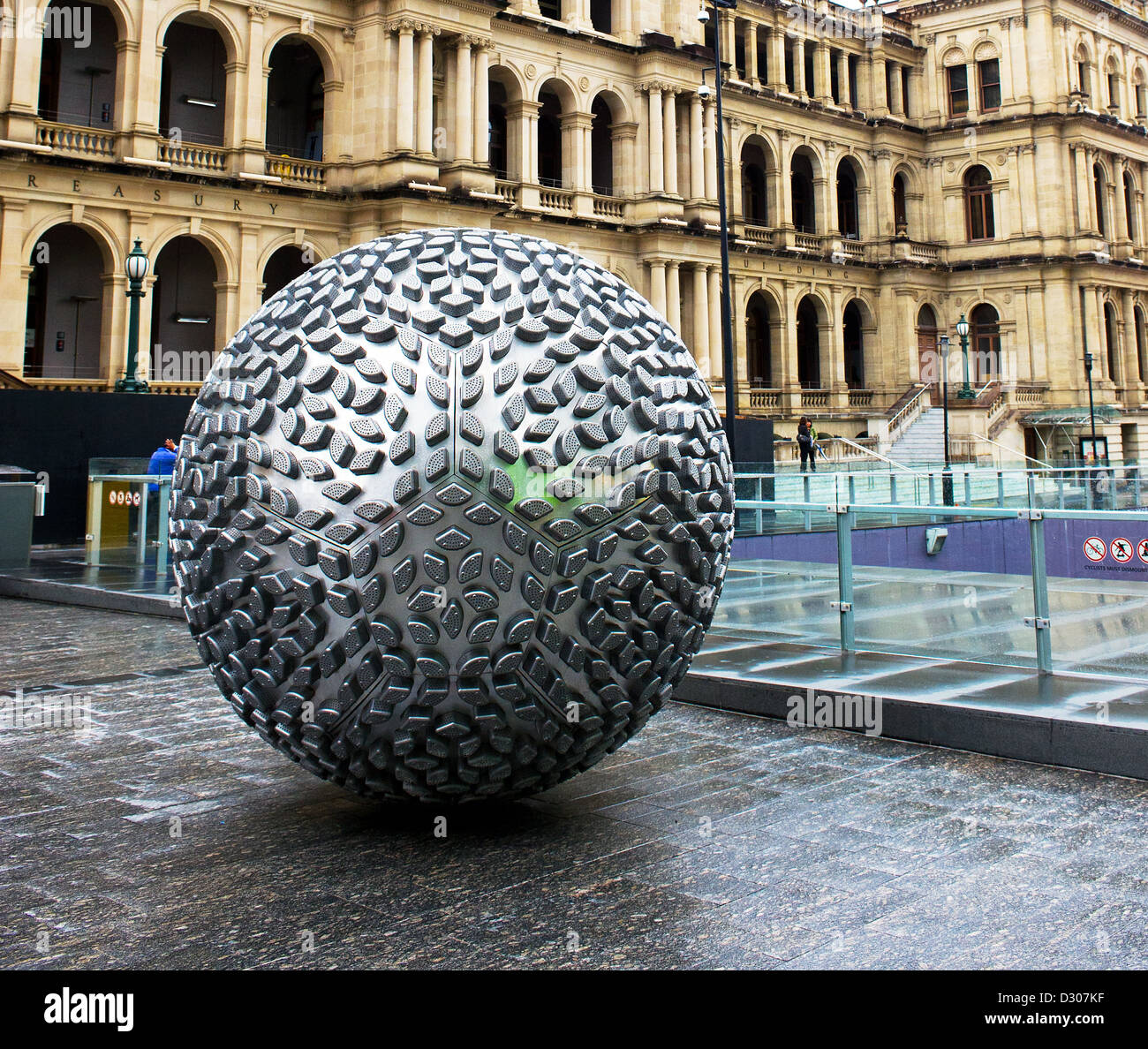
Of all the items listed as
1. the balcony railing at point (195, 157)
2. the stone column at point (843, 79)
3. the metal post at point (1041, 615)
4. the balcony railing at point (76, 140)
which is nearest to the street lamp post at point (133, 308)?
the balcony railing at point (76, 140)

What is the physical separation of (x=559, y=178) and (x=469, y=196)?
1084 cm

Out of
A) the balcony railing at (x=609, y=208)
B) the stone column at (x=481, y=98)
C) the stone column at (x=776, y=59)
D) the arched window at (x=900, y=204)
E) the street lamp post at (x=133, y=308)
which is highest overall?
the stone column at (x=776, y=59)

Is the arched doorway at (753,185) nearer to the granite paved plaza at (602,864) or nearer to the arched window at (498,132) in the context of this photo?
the arched window at (498,132)

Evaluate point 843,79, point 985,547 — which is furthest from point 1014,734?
point 843,79

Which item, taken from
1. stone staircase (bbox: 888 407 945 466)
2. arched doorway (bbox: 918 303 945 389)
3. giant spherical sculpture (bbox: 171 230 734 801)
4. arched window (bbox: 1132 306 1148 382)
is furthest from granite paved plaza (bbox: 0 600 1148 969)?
arched window (bbox: 1132 306 1148 382)

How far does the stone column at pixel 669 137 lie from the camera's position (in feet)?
131

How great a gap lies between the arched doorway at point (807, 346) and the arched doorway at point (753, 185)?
174 inches

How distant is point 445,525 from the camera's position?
3895 mm

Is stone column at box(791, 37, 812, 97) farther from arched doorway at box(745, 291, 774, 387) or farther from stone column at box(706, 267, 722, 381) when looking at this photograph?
stone column at box(706, 267, 722, 381)

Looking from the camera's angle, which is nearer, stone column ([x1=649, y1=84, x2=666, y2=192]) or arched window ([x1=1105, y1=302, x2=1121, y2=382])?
stone column ([x1=649, y1=84, x2=666, y2=192])

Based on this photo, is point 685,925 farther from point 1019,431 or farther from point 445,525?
point 1019,431

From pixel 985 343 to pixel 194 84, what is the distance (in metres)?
36.7

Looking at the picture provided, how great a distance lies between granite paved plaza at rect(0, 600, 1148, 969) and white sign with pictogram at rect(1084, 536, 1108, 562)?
2.29 meters

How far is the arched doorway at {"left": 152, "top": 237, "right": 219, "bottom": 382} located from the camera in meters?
31.9
